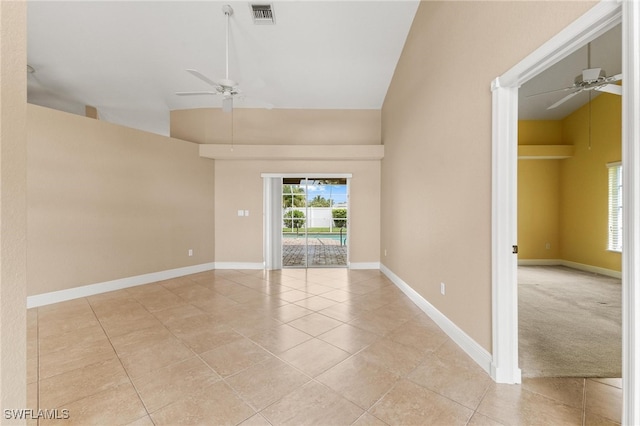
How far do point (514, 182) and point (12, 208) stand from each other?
9.62 ft

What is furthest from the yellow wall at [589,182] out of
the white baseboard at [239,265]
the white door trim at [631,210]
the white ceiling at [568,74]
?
the white baseboard at [239,265]


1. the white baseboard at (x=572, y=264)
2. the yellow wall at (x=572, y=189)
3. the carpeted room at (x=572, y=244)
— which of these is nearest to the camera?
the carpeted room at (x=572, y=244)

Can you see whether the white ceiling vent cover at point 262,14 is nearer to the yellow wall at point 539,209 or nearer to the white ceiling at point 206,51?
the white ceiling at point 206,51

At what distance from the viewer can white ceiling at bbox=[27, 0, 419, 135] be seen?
11.8ft

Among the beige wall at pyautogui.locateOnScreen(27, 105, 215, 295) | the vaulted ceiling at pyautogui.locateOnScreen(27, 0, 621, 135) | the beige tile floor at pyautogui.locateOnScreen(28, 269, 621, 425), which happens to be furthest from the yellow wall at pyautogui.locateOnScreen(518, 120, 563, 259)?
the beige wall at pyautogui.locateOnScreen(27, 105, 215, 295)

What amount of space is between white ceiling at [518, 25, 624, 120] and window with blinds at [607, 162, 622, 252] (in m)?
1.81

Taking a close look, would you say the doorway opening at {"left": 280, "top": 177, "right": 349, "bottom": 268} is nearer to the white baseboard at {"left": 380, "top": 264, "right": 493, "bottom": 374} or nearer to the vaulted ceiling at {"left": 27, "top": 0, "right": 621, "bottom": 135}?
the vaulted ceiling at {"left": 27, "top": 0, "right": 621, "bottom": 135}

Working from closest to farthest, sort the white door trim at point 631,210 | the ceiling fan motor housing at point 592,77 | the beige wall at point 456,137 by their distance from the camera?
the white door trim at point 631,210
the beige wall at point 456,137
the ceiling fan motor housing at point 592,77

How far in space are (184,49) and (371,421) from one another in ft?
18.4

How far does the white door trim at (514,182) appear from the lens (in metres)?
1.16

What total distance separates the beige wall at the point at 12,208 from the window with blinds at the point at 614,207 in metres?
8.67

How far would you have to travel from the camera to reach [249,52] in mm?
4320

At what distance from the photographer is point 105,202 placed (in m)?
4.19

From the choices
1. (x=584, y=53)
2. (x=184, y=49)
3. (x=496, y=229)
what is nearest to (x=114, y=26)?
(x=184, y=49)
